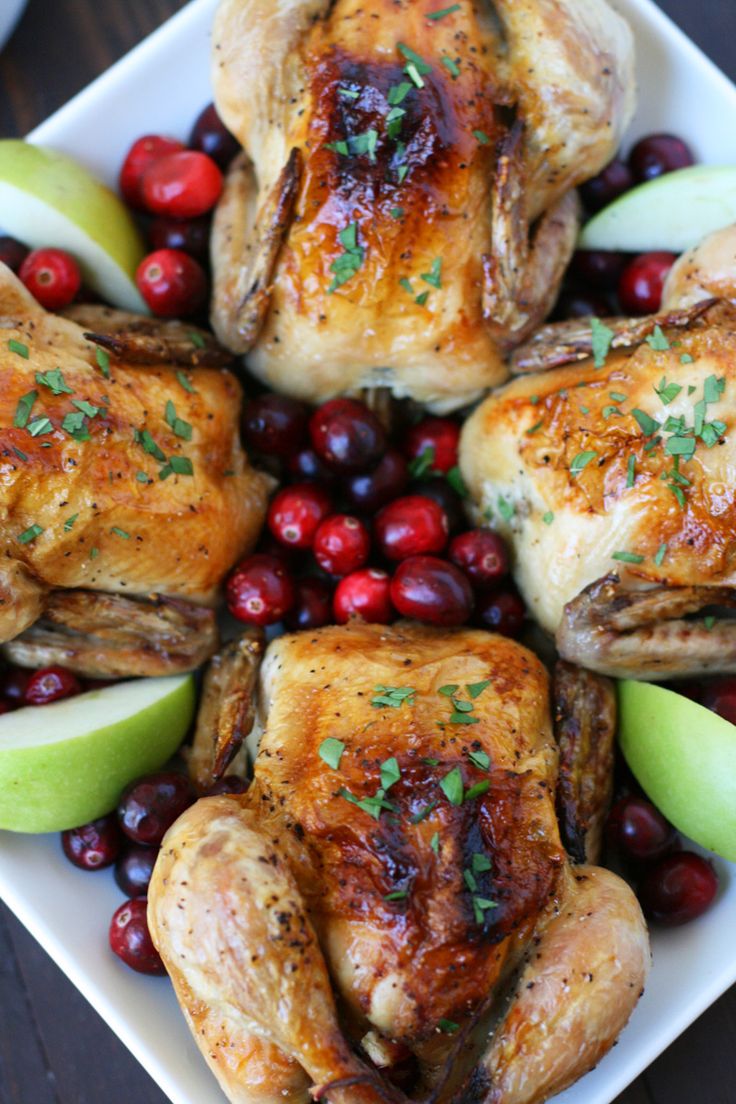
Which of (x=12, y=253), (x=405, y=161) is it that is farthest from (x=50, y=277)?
(x=405, y=161)

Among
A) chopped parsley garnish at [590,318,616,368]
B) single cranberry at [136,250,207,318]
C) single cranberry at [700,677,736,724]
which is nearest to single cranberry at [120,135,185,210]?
single cranberry at [136,250,207,318]

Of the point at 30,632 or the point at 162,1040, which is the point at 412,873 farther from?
the point at 30,632

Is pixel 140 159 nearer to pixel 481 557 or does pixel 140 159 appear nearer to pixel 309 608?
pixel 309 608

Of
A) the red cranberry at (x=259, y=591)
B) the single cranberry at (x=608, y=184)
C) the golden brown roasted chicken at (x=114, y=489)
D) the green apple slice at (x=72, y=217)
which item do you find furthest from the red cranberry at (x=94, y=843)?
the single cranberry at (x=608, y=184)

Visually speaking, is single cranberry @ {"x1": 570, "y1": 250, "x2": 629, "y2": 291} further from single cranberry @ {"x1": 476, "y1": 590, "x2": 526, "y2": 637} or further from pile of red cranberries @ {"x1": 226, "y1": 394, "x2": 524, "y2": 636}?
single cranberry @ {"x1": 476, "y1": 590, "x2": 526, "y2": 637}

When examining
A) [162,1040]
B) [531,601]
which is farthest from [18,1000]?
[531,601]
